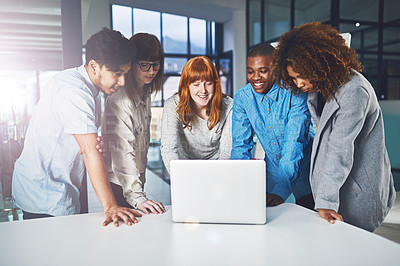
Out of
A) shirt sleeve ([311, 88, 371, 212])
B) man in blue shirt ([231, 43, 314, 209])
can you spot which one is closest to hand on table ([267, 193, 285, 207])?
shirt sleeve ([311, 88, 371, 212])

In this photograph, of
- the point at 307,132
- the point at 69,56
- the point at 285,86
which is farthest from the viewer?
the point at 69,56

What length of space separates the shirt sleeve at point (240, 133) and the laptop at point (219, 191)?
628 millimetres

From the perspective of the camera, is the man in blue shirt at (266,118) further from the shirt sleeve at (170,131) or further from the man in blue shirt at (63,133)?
the man in blue shirt at (63,133)

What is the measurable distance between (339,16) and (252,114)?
3488 millimetres

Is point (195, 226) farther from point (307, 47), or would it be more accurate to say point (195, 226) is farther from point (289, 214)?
point (307, 47)

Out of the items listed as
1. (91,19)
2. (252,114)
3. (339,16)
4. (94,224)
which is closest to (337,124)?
(252,114)

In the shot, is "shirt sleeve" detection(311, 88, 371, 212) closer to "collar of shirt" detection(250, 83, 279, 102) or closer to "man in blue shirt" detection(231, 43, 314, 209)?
"man in blue shirt" detection(231, 43, 314, 209)

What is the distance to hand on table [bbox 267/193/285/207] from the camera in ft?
4.59

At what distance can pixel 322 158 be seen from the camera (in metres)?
1.36

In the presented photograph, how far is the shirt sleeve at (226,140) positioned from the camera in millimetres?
1980

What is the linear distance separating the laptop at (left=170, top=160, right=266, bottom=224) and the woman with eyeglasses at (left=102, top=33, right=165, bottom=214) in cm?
73

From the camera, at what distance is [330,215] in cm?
119

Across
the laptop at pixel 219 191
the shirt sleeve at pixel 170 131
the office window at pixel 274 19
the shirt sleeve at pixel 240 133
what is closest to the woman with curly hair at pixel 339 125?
the laptop at pixel 219 191

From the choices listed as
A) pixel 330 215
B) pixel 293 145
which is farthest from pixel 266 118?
pixel 330 215
